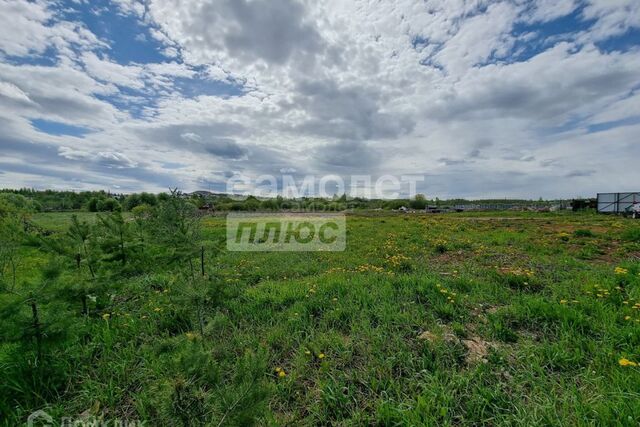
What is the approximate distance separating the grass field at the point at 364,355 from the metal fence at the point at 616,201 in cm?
3370

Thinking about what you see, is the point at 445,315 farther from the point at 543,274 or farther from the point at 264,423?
the point at 543,274


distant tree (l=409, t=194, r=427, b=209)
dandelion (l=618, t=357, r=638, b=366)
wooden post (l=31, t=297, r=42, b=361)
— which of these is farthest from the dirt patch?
distant tree (l=409, t=194, r=427, b=209)

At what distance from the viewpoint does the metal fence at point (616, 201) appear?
27.4 metres

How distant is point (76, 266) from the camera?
399 centimetres

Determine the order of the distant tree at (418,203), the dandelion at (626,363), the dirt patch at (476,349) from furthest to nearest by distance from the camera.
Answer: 1. the distant tree at (418,203)
2. the dirt patch at (476,349)
3. the dandelion at (626,363)

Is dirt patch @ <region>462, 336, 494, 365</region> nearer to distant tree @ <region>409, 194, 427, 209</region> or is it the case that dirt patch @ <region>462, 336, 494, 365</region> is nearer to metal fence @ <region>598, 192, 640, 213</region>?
metal fence @ <region>598, 192, 640, 213</region>

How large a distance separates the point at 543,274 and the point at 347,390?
5406mm

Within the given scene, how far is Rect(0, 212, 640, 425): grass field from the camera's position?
85.4 inches

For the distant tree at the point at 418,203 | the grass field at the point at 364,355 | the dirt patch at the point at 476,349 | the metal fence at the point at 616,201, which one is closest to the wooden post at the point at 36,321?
the grass field at the point at 364,355

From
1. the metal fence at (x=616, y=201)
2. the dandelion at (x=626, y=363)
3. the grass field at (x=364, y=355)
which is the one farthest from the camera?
the metal fence at (x=616, y=201)

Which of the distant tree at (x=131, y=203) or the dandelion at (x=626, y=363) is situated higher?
the distant tree at (x=131, y=203)

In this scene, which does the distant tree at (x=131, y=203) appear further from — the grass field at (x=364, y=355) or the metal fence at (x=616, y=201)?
the metal fence at (x=616, y=201)

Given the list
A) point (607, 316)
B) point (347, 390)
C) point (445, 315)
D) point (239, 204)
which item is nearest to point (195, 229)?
point (347, 390)

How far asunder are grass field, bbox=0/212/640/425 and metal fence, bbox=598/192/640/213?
1327 inches
